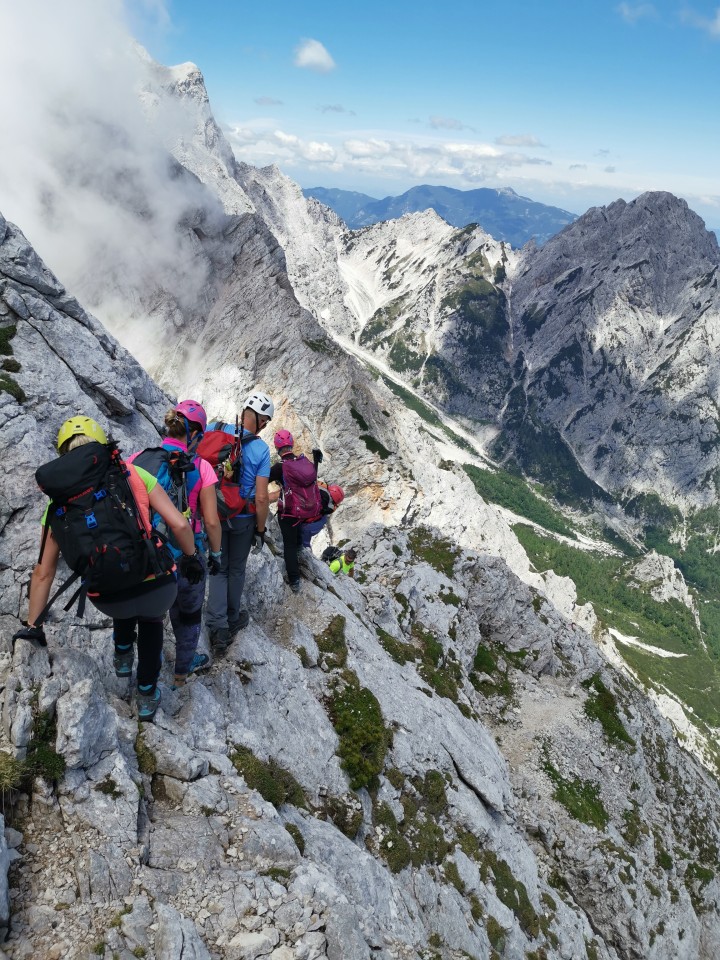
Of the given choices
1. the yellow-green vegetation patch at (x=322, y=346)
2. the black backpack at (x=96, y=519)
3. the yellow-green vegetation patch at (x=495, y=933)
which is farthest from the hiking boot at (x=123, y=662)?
the yellow-green vegetation patch at (x=322, y=346)

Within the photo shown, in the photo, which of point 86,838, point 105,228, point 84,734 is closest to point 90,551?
point 84,734

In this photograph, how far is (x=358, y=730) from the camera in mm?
17031

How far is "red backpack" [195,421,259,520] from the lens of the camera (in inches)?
520

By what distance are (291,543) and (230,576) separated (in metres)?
4.70

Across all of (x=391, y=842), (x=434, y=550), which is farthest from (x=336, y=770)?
(x=434, y=550)

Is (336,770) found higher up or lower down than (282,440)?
lower down

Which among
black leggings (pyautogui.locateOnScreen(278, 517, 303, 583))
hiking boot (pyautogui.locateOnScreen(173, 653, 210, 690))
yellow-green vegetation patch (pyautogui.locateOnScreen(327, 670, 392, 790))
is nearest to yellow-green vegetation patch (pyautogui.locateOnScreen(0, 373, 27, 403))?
black leggings (pyautogui.locateOnScreen(278, 517, 303, 583))

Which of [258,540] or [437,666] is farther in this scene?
[437,666]

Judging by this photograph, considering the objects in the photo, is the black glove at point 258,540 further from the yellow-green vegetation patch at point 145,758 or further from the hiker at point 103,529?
the yellow-green vegetation patch at point 145,758

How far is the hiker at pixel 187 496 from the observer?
34.3ft

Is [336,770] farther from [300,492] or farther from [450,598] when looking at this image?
[450,598]

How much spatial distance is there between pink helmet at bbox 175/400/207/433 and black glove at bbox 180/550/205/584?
3.12m

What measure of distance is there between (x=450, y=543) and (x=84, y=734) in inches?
1280

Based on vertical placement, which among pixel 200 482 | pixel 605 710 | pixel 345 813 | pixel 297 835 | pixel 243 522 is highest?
pixel 200 482
